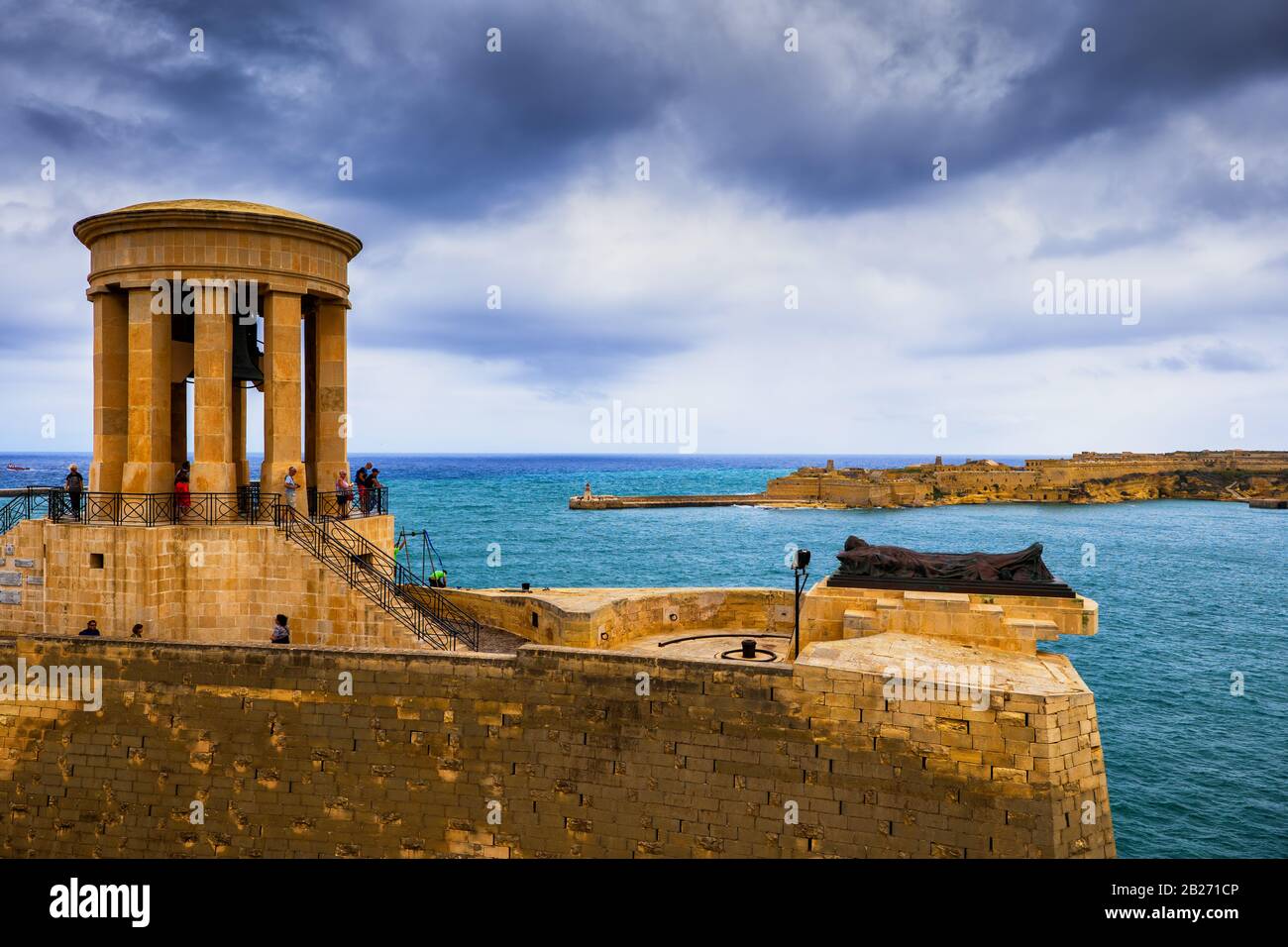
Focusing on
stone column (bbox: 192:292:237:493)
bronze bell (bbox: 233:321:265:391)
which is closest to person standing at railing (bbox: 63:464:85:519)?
stone column (bbox: 192:292:237:493)

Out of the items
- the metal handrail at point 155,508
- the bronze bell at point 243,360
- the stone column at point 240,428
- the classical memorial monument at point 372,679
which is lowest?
the classical memorial monument at point 372,679

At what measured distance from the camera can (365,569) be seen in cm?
1489

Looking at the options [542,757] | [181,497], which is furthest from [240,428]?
[542,757]

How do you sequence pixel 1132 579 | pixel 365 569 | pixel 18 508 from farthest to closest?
pixel 1132 579
pixel 18 508
pixel 365 569

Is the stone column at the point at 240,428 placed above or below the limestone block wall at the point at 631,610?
above

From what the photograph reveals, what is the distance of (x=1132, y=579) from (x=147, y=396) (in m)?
53.1

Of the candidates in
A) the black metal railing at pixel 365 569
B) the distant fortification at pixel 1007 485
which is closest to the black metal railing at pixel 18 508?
the black metal railing at pixel 365 569

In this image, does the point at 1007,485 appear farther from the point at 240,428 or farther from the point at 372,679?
the point at 372,679

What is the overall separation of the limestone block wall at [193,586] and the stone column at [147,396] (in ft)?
4.25

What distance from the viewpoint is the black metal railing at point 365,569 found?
14.3 m

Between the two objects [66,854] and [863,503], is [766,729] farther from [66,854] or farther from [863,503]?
[863,503]

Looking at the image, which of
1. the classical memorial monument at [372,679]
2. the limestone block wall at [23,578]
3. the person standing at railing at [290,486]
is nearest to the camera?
the classical memorial monument at [372,679]

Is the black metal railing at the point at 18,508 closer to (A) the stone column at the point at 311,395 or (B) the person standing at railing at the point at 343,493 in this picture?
(A) the stone column at the point at 311,395
